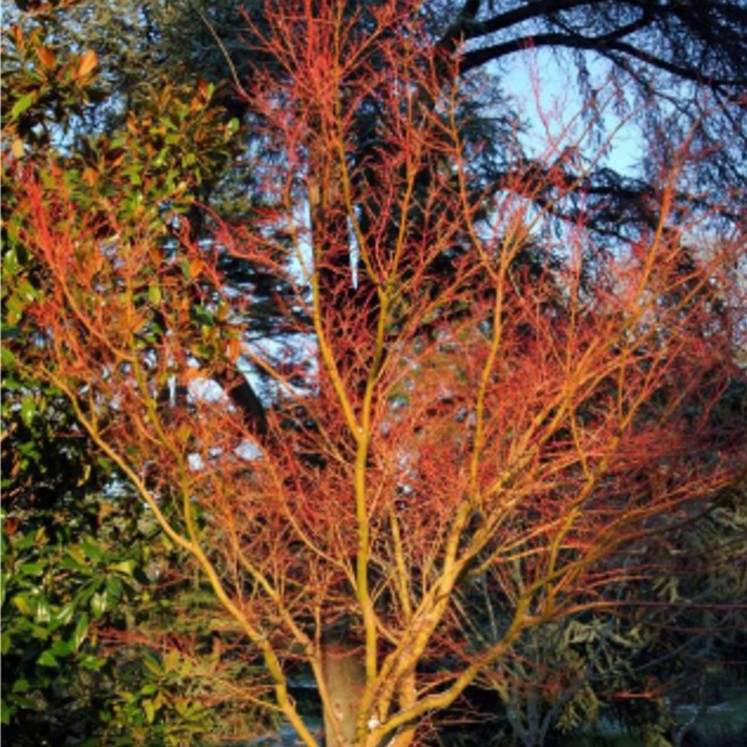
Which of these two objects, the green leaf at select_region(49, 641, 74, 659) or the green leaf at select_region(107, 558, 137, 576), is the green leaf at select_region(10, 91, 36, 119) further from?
the green leaf at select_region(49, 641, 74, 659)

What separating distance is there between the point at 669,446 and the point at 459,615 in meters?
4.45

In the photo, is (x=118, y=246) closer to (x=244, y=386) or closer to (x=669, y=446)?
(x=669, y=446)

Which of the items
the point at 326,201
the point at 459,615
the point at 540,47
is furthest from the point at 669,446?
the point at 540,47

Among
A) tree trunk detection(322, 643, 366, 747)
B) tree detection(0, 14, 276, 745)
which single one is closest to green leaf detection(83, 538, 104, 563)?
tree detection(0, 14, 276, 745)

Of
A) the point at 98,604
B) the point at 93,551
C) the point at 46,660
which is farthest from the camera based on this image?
the point at 93,551

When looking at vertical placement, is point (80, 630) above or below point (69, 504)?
below

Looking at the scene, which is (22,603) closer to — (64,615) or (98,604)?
(64,615)

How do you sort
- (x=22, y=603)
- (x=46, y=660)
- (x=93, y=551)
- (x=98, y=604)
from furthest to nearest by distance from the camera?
1. (x=93, y=551)
2. (x=98, y=604)
3. (x=22, y=603)
4. (x=46, y=660)

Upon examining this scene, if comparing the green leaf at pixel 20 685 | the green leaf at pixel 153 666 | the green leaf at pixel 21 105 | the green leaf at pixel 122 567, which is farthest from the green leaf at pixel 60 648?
the green leaf at pixel 21 105

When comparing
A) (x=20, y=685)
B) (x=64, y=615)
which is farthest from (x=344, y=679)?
(x=20, y=685)

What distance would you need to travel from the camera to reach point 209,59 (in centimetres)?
866

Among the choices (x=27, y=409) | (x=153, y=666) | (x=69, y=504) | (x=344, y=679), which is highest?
(x=27, y=409)

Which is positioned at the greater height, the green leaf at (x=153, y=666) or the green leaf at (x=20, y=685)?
the green leaf at (x=20, y=685)

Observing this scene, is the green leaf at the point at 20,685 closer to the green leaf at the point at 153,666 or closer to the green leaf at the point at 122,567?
the green leaf at the point at 122,567
